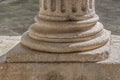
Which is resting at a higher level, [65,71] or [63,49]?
[63,49]

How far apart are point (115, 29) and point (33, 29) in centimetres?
482

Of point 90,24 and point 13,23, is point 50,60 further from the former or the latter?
point 13,23

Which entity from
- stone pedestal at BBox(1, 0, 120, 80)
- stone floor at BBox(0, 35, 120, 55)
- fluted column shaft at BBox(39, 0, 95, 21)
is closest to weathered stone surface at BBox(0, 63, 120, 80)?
stone pedestal at BBox(1, 0, 120, 80)

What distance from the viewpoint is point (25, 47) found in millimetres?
3793

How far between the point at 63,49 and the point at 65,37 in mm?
148

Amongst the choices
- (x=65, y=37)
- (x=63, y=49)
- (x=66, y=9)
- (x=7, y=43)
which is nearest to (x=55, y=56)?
(x=63, y=49)

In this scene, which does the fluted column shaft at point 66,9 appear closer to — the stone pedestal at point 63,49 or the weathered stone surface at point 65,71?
the stone pedestal at point 63,49

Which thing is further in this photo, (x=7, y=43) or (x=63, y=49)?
(x=7, y=43)

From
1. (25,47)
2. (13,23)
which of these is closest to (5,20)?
(13,23)

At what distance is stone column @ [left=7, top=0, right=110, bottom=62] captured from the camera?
11.6 ft

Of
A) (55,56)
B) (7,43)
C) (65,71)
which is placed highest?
(55,56)

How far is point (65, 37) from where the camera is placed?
355 centimetres

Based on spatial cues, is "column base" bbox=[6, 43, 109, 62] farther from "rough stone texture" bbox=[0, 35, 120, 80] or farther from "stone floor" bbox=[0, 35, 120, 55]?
"stone floor" bbox=[0, 35, 120, 55]

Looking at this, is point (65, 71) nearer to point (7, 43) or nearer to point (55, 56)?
point (55, 56)
